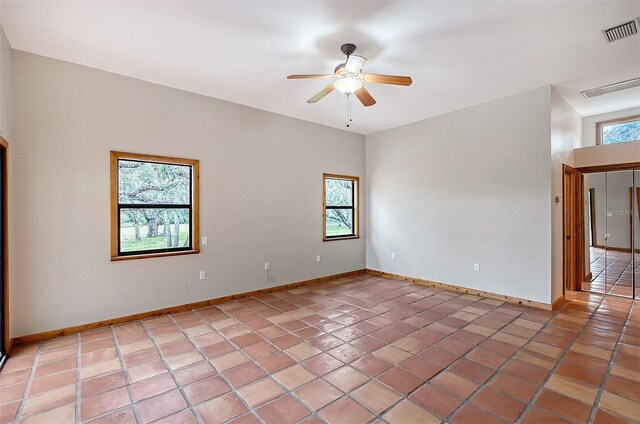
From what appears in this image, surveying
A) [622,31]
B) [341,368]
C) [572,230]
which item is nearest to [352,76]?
[622,31]

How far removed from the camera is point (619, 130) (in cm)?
539

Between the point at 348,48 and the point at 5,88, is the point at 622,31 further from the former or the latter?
the point at 5,88

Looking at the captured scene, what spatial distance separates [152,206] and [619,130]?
26.2 feet

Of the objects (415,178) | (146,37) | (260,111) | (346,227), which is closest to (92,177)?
(146,37)

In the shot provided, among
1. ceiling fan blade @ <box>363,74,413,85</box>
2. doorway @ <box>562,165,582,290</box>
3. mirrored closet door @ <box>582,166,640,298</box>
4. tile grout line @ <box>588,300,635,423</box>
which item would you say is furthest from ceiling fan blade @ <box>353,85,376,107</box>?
mirrored closet door @ <box>582,166,640,298</box>

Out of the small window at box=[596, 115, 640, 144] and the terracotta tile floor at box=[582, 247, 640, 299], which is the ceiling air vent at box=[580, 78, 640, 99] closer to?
the small window at box=[596, 115, 640, 144]

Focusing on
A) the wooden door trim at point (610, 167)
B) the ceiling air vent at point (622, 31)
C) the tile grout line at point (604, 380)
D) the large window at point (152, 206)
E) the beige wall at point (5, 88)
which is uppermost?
the ceiling air vent at point (622, 31)

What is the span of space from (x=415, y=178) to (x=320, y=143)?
2.02 metres

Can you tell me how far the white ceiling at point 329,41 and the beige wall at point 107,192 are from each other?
398mm

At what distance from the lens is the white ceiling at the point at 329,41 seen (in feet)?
8.44

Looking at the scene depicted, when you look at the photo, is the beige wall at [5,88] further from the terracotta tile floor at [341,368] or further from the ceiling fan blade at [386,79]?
the ceiling fan blade at [386,79]

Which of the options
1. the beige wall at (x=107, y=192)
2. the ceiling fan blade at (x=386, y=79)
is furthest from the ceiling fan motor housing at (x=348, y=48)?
the beige wall at (x=107, y=192)

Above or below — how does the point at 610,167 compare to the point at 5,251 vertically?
above

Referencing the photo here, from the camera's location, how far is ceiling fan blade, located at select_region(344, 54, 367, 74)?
2889mm
